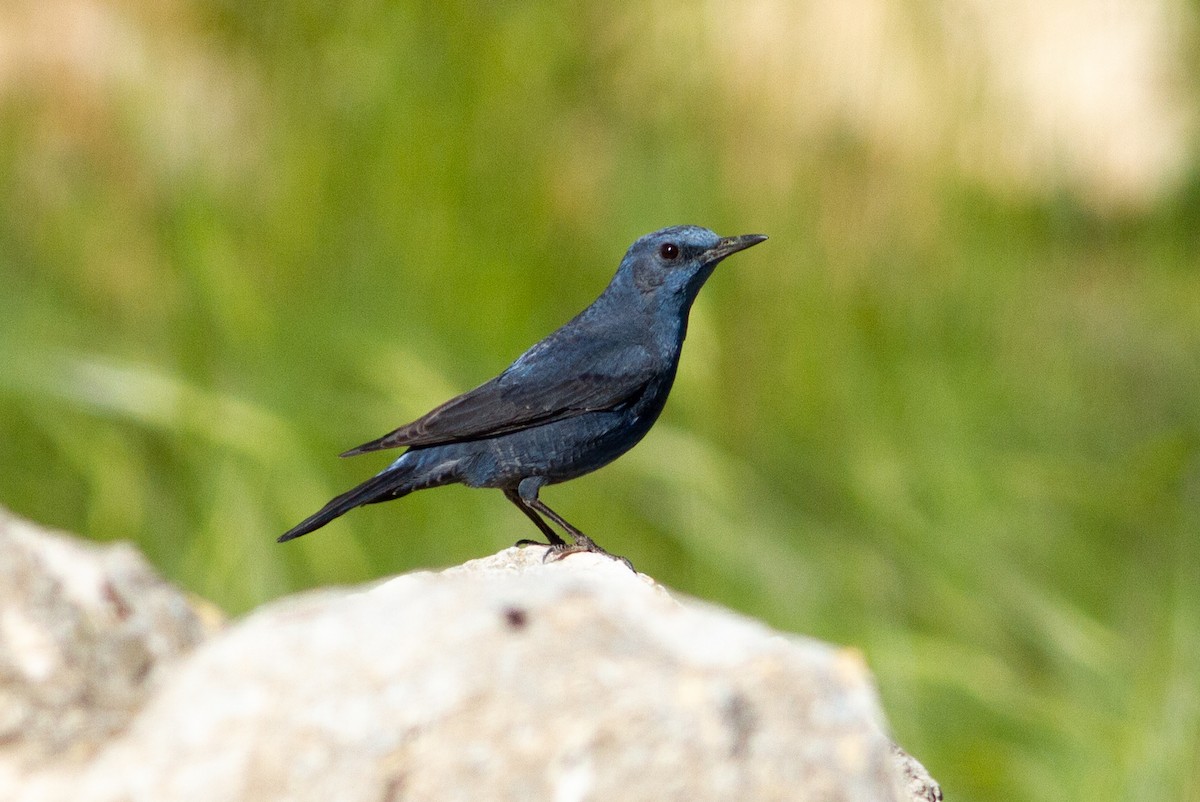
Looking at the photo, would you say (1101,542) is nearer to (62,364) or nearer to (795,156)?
(795,156)

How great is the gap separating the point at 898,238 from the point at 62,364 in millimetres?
5034

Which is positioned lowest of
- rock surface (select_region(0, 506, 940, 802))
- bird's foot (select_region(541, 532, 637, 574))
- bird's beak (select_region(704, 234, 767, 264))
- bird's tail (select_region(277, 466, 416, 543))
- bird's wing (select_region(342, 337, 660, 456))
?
rock surface (select_region(0, 506, 940, 802))

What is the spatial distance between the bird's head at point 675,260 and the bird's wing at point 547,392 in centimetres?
32

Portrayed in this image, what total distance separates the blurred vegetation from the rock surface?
545 centimetres

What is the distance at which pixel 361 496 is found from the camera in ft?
14.6

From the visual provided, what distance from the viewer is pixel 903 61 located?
28.7 ft

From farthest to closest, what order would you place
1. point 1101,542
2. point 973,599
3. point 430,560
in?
1. point 1101,542
2. point 973,599
3. point 430,560

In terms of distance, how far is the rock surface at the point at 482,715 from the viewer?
6.82 feet

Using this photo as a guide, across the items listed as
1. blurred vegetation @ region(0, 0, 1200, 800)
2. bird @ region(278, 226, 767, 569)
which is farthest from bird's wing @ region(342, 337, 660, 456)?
blurred vegetation @ region(0, 0, 1200, 800)

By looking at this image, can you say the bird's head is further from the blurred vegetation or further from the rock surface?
the rock surface

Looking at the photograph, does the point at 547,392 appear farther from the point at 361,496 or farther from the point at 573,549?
the point at 361,496

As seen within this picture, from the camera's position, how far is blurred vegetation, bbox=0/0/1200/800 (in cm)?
802

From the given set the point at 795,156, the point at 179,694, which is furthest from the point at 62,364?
the point at 179,694

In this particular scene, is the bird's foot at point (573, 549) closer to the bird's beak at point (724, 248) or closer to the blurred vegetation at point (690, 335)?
the bird's beak at point (724, 248)
